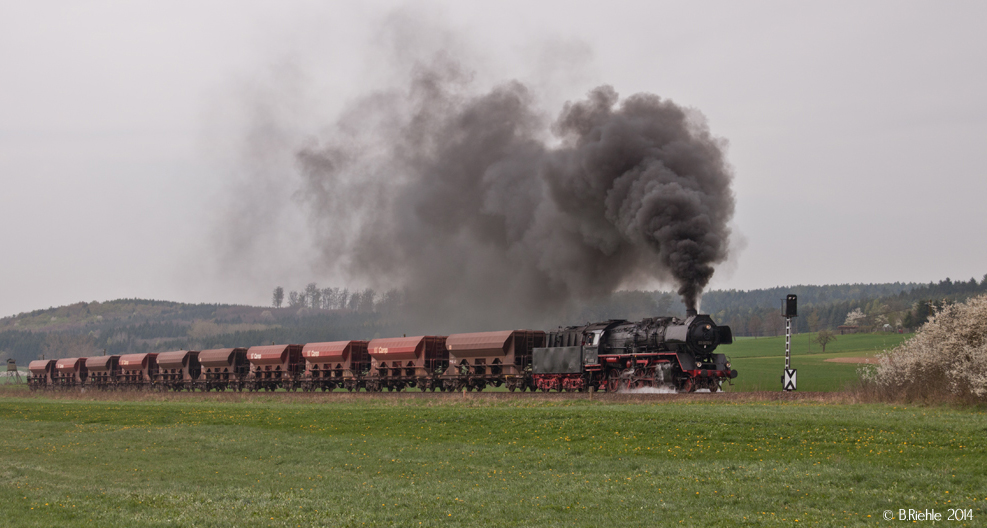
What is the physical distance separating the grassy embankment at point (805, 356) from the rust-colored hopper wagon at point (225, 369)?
37.2 m

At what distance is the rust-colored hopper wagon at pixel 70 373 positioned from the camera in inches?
2825

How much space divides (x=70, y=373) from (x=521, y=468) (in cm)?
7088

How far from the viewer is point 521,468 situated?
53.4 ft

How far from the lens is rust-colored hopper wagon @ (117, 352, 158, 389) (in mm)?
65250

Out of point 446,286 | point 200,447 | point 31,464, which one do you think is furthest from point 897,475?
point 446,286

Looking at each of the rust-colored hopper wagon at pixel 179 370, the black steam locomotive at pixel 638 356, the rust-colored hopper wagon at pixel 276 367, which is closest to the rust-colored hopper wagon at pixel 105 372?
the rust-colored hopper wagon at pixel 179 370

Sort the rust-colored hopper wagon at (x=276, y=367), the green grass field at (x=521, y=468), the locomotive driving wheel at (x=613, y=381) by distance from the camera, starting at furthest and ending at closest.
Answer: the rust-colored hopper wagon at (x=276, y=367) < the locomotive driving wheel at (x=613, y=381) < the green grass field at (x=521, y=468)

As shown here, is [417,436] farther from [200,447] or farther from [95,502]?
[95,502]

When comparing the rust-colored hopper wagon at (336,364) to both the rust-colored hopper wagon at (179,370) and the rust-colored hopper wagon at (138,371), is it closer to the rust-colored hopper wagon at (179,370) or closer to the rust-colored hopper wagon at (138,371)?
the rust-colored hopper wagon at (179,370)

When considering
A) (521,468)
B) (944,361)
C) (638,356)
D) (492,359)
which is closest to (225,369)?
(492,359)

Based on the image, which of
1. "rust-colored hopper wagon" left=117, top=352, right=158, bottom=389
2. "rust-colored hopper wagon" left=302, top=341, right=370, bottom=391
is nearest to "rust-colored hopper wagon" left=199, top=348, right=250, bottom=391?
"rust-colored hopper wagon" left=117, top=352, right=158, bottom=389

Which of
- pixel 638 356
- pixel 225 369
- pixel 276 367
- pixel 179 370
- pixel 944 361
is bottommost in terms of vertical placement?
pixel 179 370

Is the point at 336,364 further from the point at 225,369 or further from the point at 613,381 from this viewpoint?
the point at 613,381

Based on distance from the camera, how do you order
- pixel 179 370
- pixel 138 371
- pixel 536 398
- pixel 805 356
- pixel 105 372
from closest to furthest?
pixel 536 398
pixel 179 370
pixel 138 371
pixel 105 372
pixel 805 356
